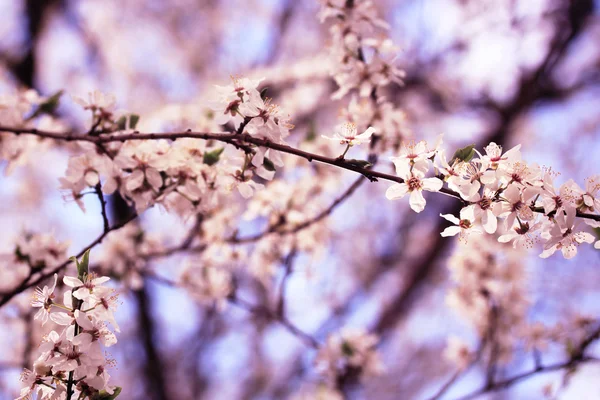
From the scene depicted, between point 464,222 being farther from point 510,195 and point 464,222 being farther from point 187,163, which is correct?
point 187,163

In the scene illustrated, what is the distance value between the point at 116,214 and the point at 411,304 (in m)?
2.87

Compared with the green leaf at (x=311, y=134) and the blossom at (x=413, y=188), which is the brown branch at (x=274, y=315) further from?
the blossom at (x=413, y=188)

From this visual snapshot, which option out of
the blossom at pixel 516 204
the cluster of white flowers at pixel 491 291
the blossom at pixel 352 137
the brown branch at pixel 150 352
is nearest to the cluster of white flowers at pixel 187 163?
the blossom at pixel 352 137

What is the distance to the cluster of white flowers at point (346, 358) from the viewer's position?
2355 mm

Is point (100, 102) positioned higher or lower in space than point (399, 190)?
higher

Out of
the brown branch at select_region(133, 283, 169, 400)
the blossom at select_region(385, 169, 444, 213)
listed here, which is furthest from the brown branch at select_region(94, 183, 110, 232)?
the brown branch at select_region(133, 283, 169, 400)

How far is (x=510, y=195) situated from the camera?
1.01m

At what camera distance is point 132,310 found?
4.23 meters

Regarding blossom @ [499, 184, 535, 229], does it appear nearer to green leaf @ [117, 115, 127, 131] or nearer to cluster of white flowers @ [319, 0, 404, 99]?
cluster of white flowers @ [319, 0, 404, 99]

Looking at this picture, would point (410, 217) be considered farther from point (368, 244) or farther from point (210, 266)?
point (210, 266)

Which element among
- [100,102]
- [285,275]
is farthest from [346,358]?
[100,102]

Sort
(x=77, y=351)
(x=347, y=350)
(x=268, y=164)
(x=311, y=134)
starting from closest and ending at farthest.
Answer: (x=77, y=351) → (x=268, y=164) → (x=311, y=134) → (x=347, y=350)

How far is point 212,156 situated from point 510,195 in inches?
29.9

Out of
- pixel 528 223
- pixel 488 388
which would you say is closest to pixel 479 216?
pixel 528 223
